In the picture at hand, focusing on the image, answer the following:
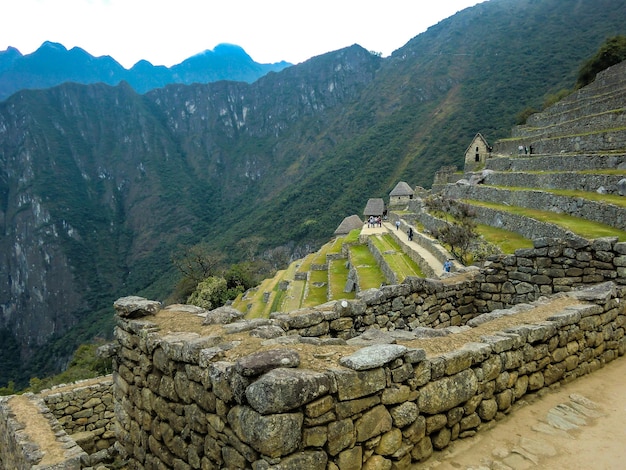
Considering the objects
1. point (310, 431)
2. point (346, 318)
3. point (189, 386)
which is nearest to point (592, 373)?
point (346, 318)

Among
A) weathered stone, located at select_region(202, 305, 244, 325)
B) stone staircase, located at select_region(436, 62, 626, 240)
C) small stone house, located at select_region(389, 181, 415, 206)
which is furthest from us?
small stone house, located at select_region(389, 181, 415, 206)

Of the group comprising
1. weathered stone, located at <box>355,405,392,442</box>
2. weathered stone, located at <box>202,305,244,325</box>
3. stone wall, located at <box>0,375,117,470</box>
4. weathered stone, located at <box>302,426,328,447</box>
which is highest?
weathered stone, located at <box>202,305,244,325</box>

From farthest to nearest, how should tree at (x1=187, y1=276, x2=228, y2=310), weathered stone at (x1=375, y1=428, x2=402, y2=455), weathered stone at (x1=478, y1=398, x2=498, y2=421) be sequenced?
1. tree at (x1=187, y1=276, x2=228, y2=310)
2. weathered stone at (x1=478, y1=398, x2=498, y2=421)
3. weathered stone at (x1=375, y1=428, x2=402, y2=455)

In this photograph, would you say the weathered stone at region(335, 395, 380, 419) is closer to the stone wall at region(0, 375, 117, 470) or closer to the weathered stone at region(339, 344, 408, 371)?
the weathered stone at region(339, 344, 408, 371)

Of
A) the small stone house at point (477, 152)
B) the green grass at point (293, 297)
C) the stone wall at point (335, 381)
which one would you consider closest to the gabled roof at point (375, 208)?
the small stone house at point (477, 152)

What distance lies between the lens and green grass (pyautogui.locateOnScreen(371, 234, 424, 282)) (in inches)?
745

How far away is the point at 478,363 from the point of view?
4.09m

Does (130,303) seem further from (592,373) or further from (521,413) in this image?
(592,373)

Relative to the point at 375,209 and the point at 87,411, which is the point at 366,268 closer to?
the point at 87,411

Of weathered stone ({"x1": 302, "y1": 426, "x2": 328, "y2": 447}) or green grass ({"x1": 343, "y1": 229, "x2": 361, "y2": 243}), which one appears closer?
weathered stone ({"x1": 302, "y1": 426, "x2": 328, "y2": 447})

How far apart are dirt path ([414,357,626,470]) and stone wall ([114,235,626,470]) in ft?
0.50

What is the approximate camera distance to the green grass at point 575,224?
1149 cm

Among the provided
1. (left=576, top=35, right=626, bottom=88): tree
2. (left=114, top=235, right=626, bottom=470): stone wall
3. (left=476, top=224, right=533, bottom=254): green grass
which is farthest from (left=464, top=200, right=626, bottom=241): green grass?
(left=576, top=35, right=626, bottom=88): tree

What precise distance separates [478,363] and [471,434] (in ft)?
2.37
